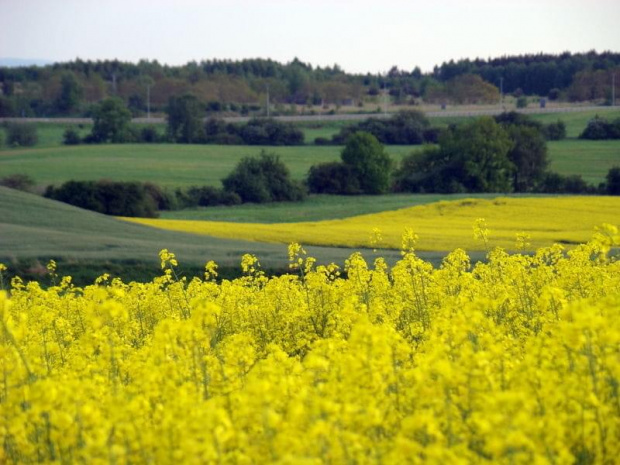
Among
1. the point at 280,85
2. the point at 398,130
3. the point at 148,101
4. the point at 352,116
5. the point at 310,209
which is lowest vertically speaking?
the point at 310,209

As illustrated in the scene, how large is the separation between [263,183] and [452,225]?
80.4 ft

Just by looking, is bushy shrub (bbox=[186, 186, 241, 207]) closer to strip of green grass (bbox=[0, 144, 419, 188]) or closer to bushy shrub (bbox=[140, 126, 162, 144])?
strip of green grass (bbox=[0, 144, 419, 188])

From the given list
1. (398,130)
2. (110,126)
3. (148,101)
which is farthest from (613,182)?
(148,101)

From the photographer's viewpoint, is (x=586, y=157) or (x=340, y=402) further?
(x=586, y=157)

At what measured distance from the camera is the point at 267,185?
205 feet

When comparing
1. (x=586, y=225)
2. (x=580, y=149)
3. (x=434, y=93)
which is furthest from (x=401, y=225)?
(x=434, y=93)

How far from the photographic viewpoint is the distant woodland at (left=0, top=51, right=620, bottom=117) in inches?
5017

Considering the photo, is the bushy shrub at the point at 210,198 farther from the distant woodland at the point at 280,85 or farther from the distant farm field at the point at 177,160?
the distant woodland at the point at 280,85

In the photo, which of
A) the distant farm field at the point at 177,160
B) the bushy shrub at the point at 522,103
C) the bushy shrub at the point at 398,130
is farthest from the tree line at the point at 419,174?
the bushy shrub at the point at 522,103

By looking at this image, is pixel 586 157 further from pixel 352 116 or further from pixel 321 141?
pixel 352 116

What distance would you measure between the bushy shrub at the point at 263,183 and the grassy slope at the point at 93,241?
22.8m

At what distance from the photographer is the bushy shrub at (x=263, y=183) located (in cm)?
6191

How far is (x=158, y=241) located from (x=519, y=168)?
134ft

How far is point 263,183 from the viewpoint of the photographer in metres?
62.1
